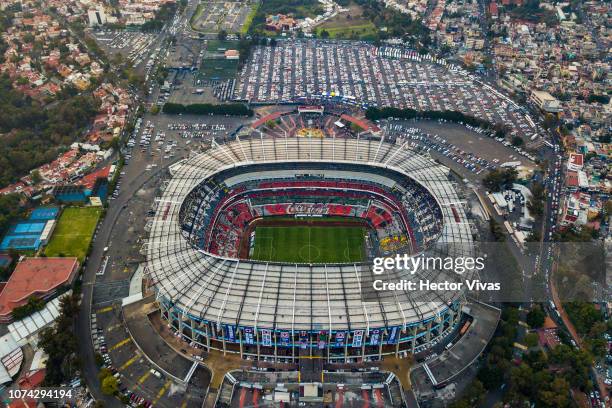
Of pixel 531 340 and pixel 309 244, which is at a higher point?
pixel 309 244

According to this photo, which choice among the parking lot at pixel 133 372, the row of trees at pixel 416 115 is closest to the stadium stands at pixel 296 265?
the parking lot at pixel 133 372

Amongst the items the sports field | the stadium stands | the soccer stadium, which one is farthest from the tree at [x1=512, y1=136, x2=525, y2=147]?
the sports field

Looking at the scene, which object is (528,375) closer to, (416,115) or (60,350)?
(60,350)

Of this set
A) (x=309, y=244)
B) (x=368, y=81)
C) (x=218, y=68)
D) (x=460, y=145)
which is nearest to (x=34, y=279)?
(x=309, y=244)

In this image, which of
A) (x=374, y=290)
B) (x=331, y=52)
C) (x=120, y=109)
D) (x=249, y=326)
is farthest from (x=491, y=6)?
(x=249, y=326)

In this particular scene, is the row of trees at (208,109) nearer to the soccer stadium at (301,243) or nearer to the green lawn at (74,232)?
the soccer stadium at (301,243)

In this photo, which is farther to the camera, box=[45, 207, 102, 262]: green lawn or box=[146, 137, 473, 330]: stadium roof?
box=[45, 207, 102, 262]: green lawn

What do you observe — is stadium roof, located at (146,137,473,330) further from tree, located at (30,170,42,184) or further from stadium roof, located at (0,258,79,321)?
tree, located at (30,170,42,184)
